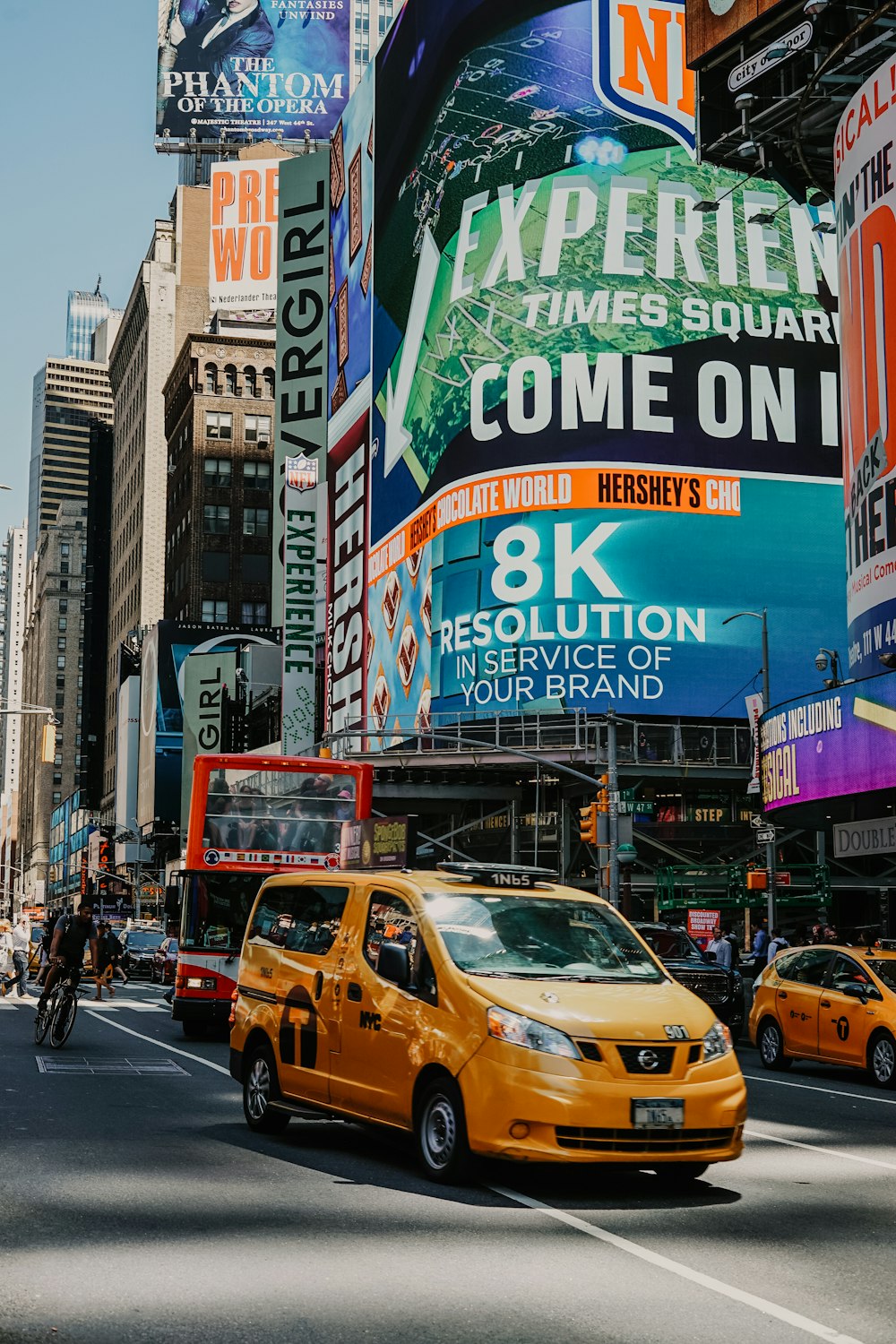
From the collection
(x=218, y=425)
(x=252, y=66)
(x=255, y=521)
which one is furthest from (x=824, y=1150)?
(x=252, y=66)

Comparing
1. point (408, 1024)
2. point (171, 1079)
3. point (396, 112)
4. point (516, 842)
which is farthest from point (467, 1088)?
point (396, 112)

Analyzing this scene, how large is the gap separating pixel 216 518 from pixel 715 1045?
357 ft

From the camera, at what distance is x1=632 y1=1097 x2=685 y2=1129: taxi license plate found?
9672 millimetres

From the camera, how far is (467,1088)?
991 centimetres

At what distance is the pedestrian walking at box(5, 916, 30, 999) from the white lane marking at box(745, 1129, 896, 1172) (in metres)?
24.0

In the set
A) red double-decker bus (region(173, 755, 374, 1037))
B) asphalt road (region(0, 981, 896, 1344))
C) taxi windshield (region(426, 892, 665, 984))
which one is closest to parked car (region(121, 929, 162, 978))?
red double-decker bus (region(173, 755, 374, 1037))

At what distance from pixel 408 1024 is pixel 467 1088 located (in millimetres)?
908

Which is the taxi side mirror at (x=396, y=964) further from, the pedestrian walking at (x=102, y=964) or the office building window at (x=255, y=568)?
the office building window at (x=255, y=568)

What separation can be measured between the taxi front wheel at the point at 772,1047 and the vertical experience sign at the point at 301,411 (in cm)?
5677

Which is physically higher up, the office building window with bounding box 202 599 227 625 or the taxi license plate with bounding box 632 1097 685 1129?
the office building window with bounding box 202 599 227 625

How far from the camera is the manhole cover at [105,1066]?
1833 centimetres

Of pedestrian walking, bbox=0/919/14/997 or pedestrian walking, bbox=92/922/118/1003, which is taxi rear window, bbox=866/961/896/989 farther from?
pedestrian walking, bbox=0/919/14/997

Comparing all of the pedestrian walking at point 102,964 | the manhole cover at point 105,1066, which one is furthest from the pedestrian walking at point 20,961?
the manhole cover at point 105,1066

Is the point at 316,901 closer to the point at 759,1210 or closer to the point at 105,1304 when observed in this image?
the point at 759,1210
